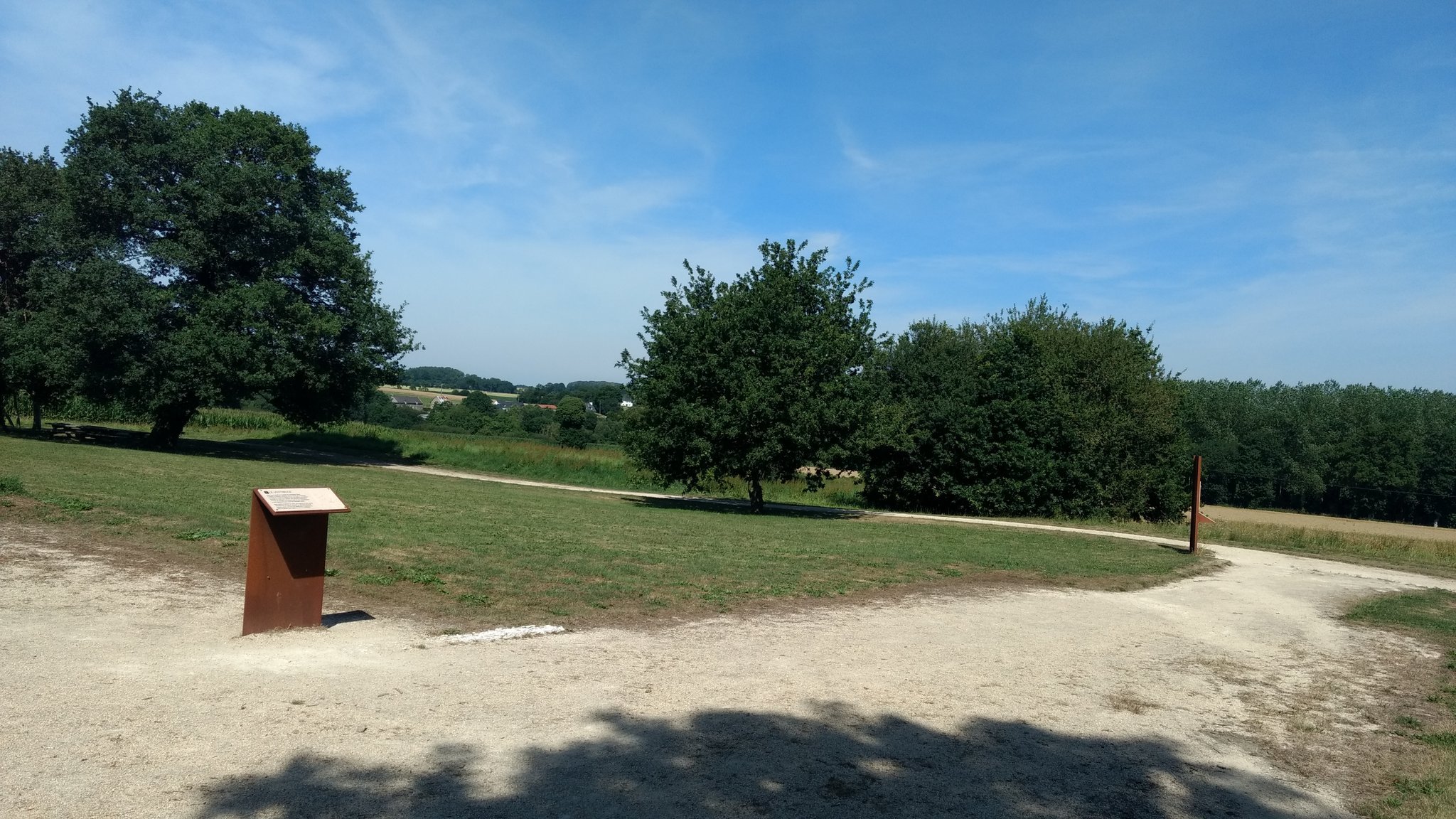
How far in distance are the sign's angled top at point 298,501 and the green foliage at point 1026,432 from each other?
869 inches

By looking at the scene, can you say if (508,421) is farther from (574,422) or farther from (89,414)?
Answer: (89,414)

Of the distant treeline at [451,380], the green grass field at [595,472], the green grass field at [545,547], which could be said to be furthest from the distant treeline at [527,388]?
the green grass field at [545,547]

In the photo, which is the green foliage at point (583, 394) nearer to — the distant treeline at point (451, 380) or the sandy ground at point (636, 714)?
the distant treeline at point (451, 380)

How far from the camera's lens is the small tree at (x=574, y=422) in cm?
6475

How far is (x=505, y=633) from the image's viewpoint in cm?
785

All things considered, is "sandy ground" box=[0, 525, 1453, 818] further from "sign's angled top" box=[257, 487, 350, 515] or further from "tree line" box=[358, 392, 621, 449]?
"tree line" box=[358, 392, 621, 449]

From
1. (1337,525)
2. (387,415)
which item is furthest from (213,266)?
(1337,525)

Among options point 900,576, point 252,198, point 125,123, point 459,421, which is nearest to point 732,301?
point 900,576

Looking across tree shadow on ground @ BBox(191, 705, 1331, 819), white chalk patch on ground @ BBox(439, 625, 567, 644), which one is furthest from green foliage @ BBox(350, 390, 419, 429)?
tree shadow on ground @ BBox(191, 705, 1331, 819)

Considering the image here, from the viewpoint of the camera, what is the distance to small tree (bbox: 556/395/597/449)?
6475cm

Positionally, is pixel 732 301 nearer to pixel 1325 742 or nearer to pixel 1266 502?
pixel 1325 742

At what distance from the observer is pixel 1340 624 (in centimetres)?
1123

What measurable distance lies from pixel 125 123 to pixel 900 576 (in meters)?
31.1

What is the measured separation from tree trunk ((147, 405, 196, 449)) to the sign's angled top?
92.4 feet
